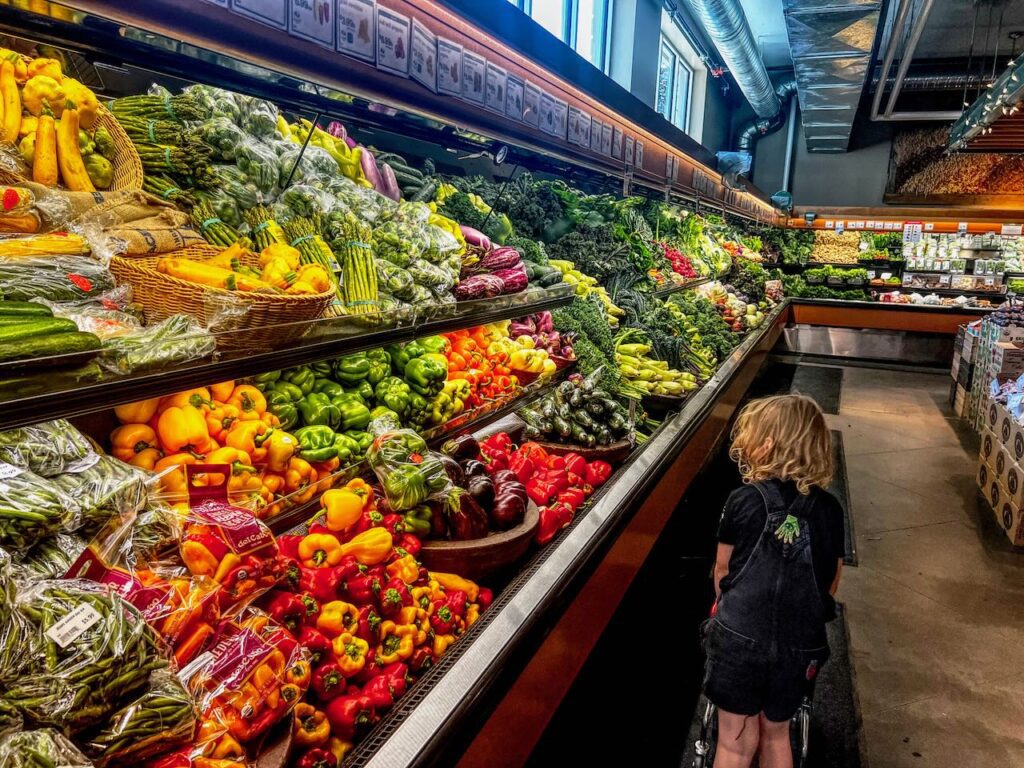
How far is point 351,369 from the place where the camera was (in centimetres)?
228

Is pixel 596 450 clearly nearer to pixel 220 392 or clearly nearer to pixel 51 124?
pixel 220 392

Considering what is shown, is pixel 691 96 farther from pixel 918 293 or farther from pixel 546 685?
pixel 546 685

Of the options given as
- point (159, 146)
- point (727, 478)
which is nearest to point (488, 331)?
point (159, 146)

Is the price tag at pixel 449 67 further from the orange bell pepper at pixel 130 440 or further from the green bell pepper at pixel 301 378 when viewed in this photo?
the orange bell pepper at pixel 130 440

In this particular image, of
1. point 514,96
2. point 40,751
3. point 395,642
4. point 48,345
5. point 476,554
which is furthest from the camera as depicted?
point 514,96

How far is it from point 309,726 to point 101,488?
613mm

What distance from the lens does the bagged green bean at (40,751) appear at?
0.85 meters

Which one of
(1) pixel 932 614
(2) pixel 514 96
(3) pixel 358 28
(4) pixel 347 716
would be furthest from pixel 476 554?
(1) pixel 932 614

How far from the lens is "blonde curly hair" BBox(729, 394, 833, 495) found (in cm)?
222

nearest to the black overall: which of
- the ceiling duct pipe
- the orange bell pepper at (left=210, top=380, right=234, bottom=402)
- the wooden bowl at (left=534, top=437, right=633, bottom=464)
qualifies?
the wooden bowl at (left=534, top=437, right=633, bottom=464)

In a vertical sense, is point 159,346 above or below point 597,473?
above

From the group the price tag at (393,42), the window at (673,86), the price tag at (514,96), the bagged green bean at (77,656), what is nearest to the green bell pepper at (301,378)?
the price tag at (393,42)

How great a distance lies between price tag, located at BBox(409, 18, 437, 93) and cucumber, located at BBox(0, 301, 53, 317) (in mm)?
1322

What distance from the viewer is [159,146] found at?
2.05m
